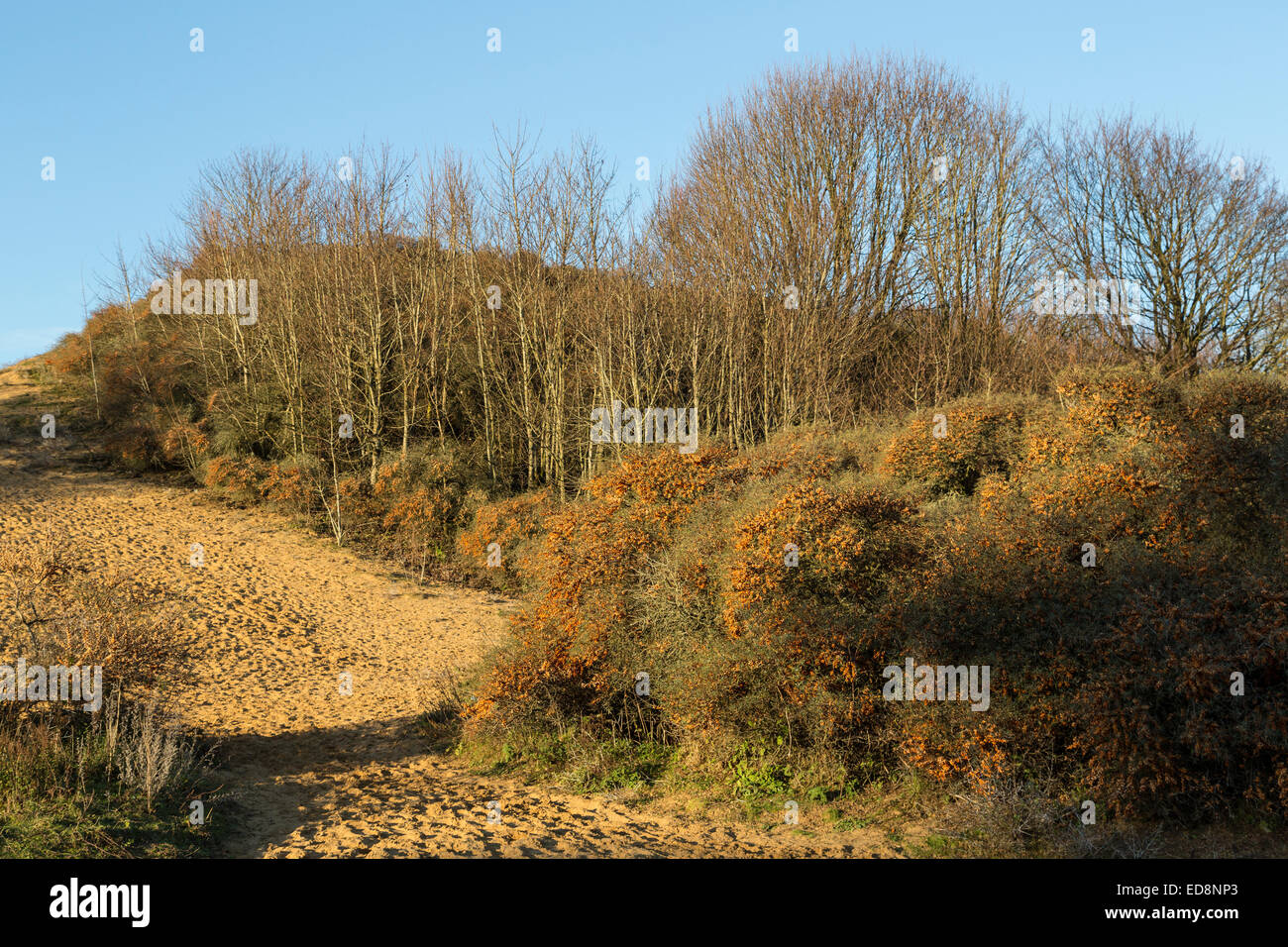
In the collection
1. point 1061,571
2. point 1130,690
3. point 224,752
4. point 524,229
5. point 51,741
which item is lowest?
point 224,752

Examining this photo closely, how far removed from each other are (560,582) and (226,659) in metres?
8.17

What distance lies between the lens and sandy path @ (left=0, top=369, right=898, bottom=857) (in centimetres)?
845

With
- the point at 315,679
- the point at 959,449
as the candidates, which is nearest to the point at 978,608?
the point at 959,449

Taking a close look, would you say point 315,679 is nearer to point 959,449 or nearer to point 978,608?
point 959,449

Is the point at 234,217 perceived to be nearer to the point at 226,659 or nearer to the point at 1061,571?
the point at 226,659

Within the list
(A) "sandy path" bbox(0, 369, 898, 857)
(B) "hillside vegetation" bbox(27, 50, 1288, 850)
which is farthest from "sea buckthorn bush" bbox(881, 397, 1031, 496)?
(A) "sandy path" bbox(0, 369, 898, 857)

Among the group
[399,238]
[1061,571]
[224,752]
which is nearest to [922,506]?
[1061,571]

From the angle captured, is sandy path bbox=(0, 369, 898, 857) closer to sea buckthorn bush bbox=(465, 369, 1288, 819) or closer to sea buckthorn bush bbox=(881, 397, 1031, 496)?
sea buckthorn bush bbox=(465, 369, 1288, 819)

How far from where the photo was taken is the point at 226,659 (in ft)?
53.7

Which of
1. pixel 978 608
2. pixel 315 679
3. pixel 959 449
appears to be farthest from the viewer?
pixel 315 679

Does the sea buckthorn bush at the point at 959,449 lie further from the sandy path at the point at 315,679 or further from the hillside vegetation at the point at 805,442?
the sandy path at the point at 315,679

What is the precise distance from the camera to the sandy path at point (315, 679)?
845cm

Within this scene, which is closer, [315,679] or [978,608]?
[978,608]

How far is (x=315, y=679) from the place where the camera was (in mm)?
15812
